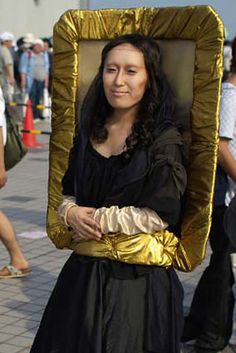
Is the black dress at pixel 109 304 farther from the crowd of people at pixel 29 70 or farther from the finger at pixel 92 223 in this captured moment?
the crowd of people at pixel 29 70

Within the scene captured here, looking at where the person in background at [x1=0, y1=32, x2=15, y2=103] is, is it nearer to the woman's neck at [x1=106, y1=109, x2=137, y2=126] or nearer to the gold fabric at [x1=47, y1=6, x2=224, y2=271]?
the gold fabric at [x1=47, y1=6, x2=224, y2=271]

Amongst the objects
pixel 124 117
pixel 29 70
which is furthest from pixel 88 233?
pixel 29 70

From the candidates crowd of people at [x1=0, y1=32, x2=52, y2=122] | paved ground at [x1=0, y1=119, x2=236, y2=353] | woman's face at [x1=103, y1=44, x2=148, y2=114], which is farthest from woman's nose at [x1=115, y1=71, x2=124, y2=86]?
crowd of people at [x1=0, y1=32, x2=52, y2=122]

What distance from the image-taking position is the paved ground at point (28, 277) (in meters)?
4.75

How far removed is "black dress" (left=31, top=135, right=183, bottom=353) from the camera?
2922mm

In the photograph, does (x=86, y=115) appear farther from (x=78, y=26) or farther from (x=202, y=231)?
(x=202, y=231)

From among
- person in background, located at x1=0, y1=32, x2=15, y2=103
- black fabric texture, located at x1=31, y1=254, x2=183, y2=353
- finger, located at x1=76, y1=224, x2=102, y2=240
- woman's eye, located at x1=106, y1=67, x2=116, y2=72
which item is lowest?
person in background, located at x1=0, y1=32, x2=15, y2=103

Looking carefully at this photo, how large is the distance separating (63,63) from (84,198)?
548 millimetres

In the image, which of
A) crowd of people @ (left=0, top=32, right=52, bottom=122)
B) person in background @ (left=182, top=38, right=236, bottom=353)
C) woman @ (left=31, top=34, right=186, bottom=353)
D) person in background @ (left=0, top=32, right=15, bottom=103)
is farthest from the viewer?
crowd of people @ (left=0, top=32, right=52, bottom=122)

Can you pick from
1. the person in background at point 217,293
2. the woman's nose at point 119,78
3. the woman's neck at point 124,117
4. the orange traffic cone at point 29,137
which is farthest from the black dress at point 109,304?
the orange traffic cone at point 29,137

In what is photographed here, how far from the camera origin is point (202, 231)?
2980mm

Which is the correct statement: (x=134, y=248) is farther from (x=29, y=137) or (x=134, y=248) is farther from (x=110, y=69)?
(x=29, y=137)

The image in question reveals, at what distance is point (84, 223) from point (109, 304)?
298 mm

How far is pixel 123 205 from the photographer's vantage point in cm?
291
